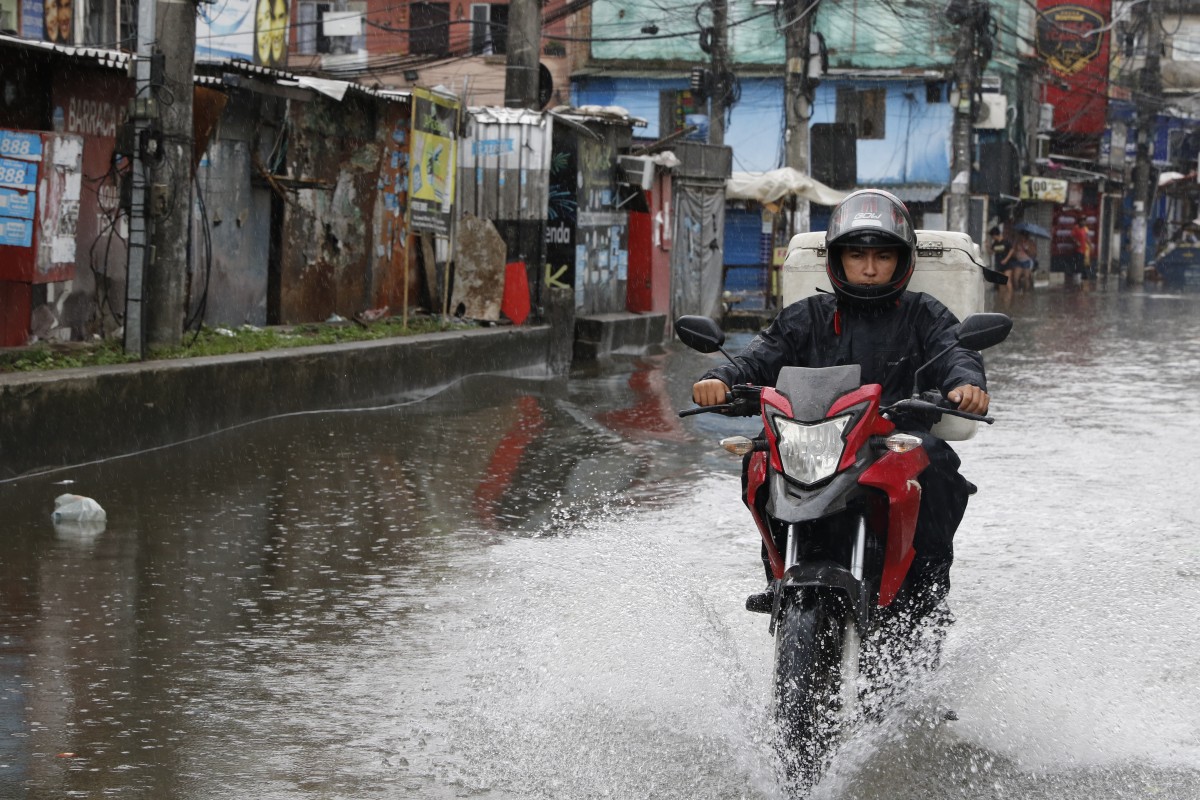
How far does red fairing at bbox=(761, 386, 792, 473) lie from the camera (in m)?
4.27

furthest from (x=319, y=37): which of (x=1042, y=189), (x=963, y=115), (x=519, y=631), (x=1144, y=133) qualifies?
(x=519, y=631)

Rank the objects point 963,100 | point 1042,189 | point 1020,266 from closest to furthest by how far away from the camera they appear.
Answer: point 963,100 → point 1020,266 → point 1042,189

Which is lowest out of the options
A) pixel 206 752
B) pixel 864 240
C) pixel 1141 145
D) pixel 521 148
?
pixel 206 752

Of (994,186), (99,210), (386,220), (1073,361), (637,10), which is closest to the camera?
(99,210)

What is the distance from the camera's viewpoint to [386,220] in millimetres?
17750

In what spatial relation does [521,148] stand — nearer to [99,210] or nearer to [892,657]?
[99,210]

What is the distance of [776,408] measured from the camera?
14.1ft

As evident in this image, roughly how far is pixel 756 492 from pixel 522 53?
15.4m

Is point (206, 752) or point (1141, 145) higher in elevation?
point (1141, 145)

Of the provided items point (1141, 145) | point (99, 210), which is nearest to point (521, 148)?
point (99, 210)

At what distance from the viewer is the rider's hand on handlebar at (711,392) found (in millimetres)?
4676

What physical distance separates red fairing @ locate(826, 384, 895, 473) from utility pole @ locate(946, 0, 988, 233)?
110 feet

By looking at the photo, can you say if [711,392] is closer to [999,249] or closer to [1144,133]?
[999,249]

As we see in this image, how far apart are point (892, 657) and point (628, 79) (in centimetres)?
4072
